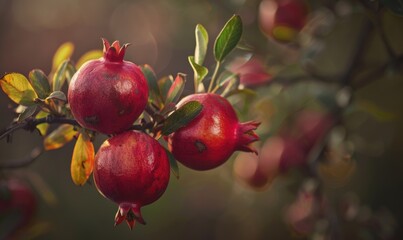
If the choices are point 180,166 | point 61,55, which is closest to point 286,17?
point 61,55

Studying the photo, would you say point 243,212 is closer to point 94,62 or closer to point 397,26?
point 397,26

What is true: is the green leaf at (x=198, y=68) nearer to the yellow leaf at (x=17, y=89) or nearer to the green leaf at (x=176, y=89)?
the green leaf at (x=176, y=89)

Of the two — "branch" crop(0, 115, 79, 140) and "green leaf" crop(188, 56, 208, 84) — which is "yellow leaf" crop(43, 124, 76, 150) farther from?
"green leaf" crop(188, 56, 208, 84)

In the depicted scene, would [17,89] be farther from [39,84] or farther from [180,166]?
[180,166]

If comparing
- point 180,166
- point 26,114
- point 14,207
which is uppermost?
point 26,114

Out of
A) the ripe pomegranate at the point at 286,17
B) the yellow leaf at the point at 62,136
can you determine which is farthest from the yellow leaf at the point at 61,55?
the ripe pomegranate at the point at 286,17
